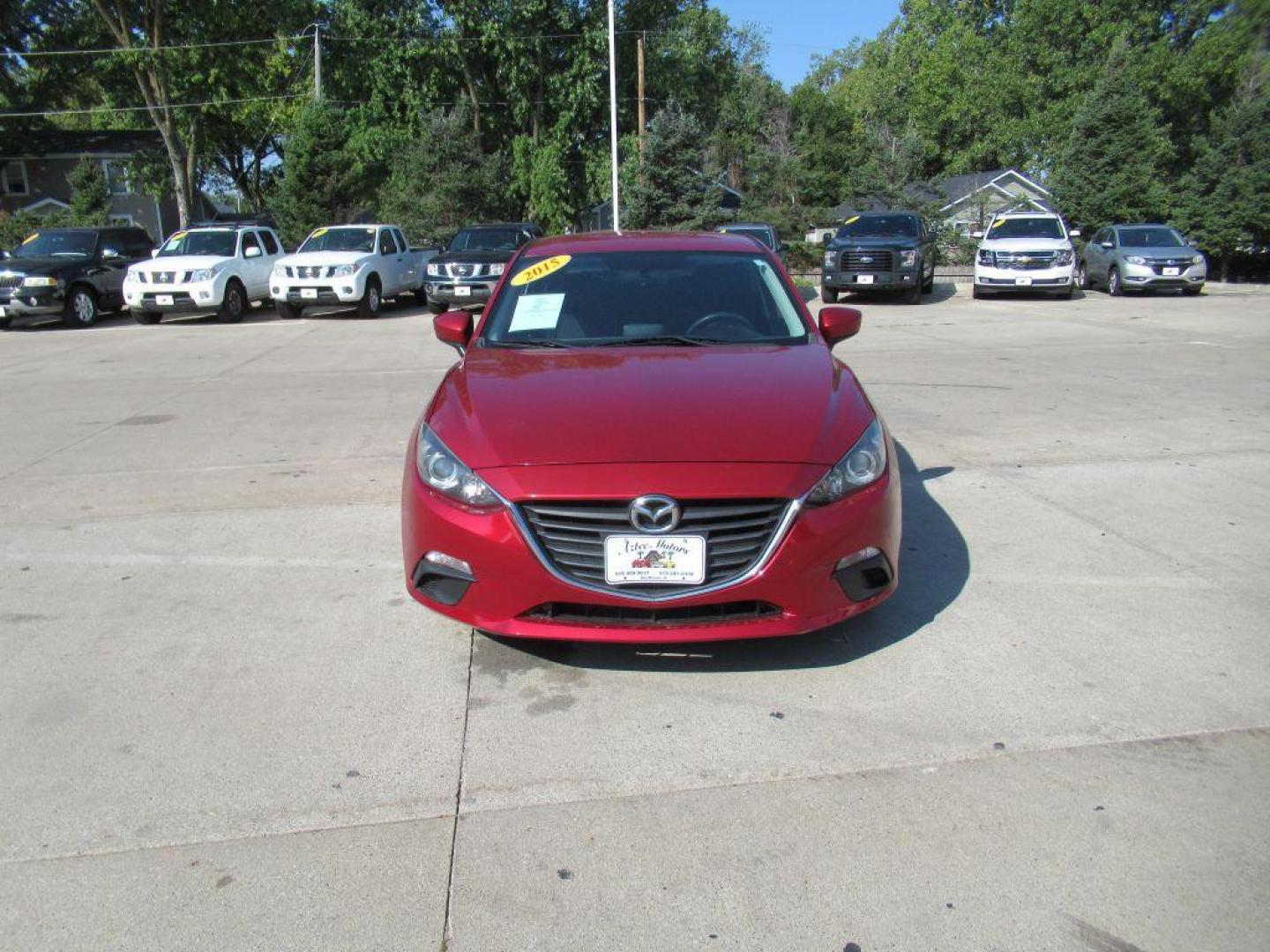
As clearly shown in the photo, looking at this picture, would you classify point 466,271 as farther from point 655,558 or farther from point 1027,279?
point 655,558

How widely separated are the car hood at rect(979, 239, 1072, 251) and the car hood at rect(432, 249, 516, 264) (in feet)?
32.4

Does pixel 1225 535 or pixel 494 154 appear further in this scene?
pixel 494 154

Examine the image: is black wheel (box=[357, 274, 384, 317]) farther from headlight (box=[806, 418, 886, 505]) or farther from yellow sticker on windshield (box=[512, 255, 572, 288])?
headlight (box=[806, 418, 886, 505])

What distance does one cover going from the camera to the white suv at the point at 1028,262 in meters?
20.2

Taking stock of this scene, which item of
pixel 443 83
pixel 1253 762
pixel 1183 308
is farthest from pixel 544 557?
pixel 443 83

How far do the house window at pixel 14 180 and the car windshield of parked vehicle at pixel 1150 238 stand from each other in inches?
1967

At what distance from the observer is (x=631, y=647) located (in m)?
4.06

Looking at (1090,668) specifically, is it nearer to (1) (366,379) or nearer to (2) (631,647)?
(2) (631,647)

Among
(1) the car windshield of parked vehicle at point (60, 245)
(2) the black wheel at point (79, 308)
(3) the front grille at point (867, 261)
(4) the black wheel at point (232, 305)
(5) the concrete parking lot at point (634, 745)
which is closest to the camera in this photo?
(5) the concrete parking lot at point (634, 745)

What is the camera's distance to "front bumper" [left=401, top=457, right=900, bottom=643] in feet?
11.5

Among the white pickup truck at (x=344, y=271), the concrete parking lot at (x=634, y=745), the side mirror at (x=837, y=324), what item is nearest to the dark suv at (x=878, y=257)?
the white pickup truck at (x=344, y=271)

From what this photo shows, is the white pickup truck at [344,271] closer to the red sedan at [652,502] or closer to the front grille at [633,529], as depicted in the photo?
the red sedan at [652,502]

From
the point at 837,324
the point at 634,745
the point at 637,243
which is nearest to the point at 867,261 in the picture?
the point at 637,243

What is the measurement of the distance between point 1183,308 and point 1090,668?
17245 millimetres
